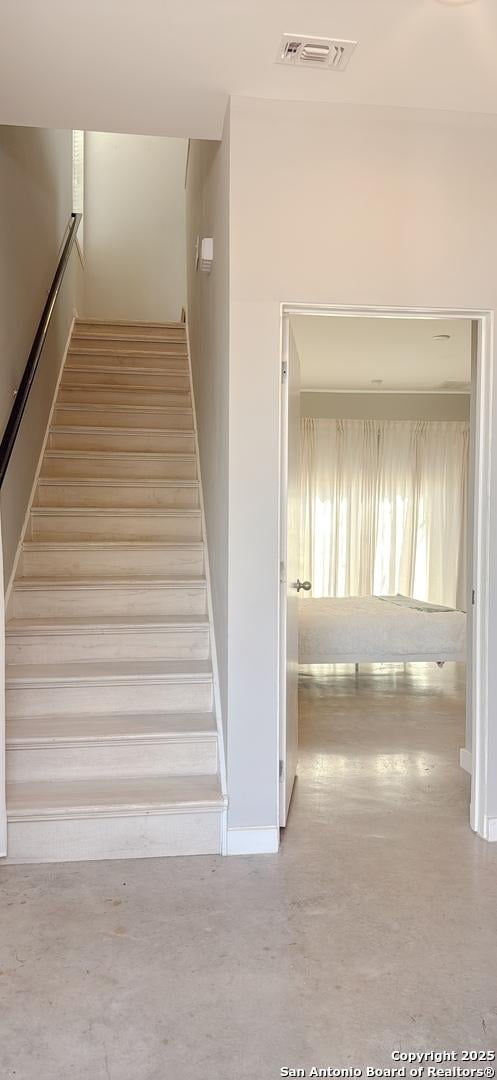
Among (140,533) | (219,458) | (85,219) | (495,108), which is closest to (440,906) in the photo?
(219,458)

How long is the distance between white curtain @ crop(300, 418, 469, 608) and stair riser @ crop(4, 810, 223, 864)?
218 inches

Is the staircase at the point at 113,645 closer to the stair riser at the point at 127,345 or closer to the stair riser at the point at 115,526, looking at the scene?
the stair riser at the point at 115,526

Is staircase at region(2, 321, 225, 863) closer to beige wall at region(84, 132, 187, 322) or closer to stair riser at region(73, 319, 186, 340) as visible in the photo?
stair riser at region(73, 319, 186, 340)

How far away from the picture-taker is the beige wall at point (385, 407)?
8453 millimetres

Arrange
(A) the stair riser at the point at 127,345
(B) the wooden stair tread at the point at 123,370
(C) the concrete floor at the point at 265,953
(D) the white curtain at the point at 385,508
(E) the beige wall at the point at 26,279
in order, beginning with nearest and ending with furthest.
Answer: (C) the concrete floor at the point at 265,953 < (E) the beige wall at the point at 26,279 < (B) the wooden stair tread at the point at 123,370 < (A) the stair riser at the point at 127,345 < (D) the white curtain at the point at 385,508

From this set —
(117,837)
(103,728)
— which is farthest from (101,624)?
(117,837)

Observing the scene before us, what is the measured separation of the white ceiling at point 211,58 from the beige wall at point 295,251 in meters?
0.11

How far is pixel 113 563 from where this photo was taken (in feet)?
13.4

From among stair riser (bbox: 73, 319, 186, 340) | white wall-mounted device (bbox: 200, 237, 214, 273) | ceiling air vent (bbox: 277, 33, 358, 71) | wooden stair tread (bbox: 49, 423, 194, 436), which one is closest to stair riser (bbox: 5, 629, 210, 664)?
wooden stair tread (bbox: 49, 423, 194, 436)

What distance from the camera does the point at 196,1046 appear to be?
181 centimetres

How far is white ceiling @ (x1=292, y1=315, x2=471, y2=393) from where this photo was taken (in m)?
5.52

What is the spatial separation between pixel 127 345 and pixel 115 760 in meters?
3.81

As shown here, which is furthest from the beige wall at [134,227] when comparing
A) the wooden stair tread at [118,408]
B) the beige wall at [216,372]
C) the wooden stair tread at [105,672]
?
the wooden stair tread at [105,672]

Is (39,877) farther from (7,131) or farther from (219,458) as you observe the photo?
(7,131)
